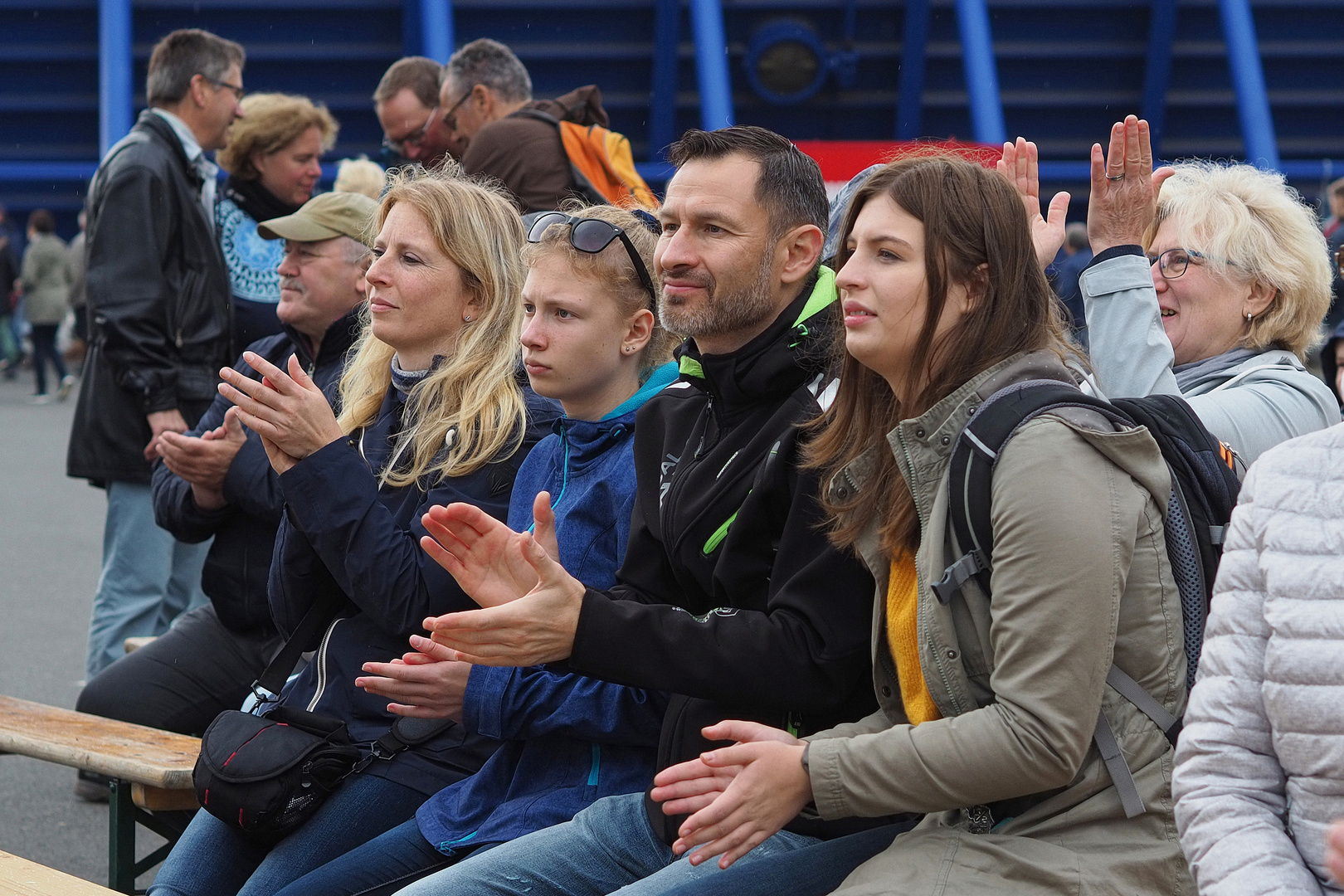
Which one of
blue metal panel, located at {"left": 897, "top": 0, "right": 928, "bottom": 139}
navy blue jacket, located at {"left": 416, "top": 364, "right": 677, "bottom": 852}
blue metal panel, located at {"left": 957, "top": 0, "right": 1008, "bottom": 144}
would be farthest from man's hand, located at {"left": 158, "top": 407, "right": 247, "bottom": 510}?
blue metal panel, located at {"left": 897, "top": 0, "right": 928, "bottom": 139}

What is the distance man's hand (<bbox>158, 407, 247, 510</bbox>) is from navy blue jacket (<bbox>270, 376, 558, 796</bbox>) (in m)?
0.67

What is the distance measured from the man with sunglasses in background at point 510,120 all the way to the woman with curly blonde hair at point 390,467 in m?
1.36

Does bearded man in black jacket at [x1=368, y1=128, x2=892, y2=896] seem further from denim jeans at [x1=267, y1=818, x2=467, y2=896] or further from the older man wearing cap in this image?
the older man wearing cap

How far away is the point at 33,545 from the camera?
7.89m

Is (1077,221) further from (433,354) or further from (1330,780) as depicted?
(1330,780)

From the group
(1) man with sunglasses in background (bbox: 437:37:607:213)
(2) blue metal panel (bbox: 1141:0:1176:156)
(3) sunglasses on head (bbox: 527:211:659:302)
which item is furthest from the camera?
(2) blue metal panel (bbox: 1141:0:1176:156)

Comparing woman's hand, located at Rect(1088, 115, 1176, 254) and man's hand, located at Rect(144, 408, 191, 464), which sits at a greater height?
woman's hand, located at Rect(1088, 115, 1176, 254)

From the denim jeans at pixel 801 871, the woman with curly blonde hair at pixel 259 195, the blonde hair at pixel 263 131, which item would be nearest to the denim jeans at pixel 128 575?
the woman with curly blonde hair at pixel 259 195

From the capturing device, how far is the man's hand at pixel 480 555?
7.17ft

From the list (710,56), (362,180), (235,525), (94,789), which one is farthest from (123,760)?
(710,56)

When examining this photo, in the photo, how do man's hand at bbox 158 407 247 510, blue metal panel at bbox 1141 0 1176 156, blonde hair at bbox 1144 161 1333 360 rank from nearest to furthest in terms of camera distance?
blonde hair at bbox 1144 161 1333 360 < man's hand at bbox 158 407 247 510 < blue metal panel at bbox 1141 0 1176 156

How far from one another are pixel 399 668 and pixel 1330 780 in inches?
61.7

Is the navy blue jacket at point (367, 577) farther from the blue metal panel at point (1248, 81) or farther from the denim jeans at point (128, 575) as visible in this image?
the blue metal panel at point (1248, 81)

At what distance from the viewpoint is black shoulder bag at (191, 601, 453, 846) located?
267cm
